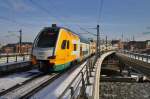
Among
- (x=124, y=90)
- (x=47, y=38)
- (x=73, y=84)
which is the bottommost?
(x=124, y=90)

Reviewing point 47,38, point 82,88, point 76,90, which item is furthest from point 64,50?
point 82,88

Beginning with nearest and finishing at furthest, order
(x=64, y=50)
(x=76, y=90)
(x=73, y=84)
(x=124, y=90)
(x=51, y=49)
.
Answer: (x=76, y=90) < (x=73, y=84) < (x=51, y=49) < (x=64, y=50) < (x=124, y=90)

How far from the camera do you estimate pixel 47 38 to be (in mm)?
18422

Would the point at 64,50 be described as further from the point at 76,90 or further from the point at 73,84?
the point at 76,90

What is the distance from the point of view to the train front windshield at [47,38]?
18.2 meters

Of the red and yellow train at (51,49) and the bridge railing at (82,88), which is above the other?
the red and yellow train at (51,49)

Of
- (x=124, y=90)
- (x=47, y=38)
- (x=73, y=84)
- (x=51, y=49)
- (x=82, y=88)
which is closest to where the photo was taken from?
(x=82, y=88)

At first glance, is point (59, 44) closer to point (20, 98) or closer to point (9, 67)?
point (9, 67)

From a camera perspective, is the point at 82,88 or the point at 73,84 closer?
the point at 82,88

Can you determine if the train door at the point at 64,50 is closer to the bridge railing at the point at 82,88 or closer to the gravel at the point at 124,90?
the bridge railing at the point at 82,88

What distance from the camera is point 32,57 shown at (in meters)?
18.3

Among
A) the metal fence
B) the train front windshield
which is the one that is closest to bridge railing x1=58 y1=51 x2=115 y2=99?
the metal fence

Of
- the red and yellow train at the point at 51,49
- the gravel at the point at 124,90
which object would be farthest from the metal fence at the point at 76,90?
the gravel at the point at 124,90

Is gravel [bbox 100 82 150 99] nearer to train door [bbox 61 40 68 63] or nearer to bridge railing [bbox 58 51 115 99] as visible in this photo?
train door [bbox 61 40 68 63]
